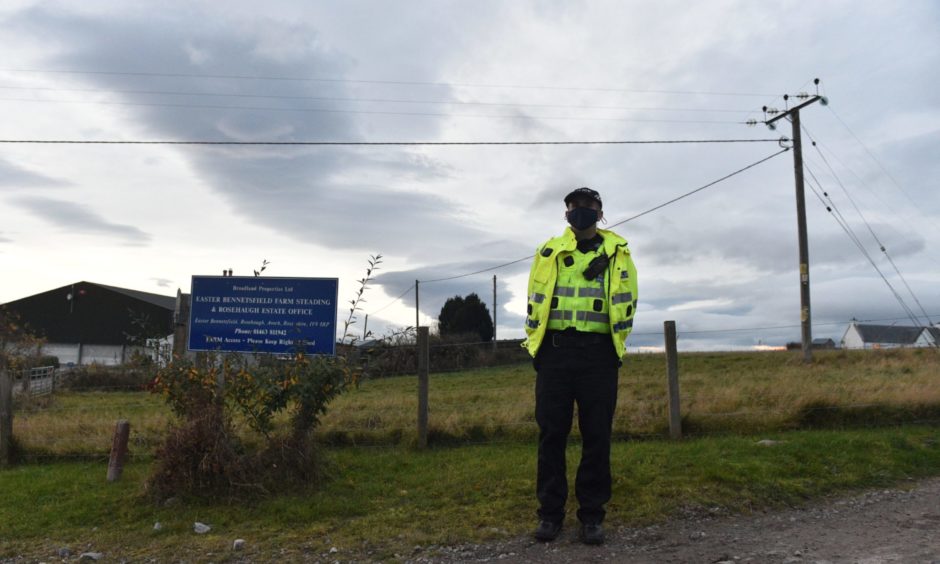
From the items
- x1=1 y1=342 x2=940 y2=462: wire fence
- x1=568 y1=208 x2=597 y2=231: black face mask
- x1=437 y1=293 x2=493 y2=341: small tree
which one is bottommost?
x1=1 y1=342 x2=940 y2=462: wire fence

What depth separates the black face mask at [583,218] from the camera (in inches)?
174

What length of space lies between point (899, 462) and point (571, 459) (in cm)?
312

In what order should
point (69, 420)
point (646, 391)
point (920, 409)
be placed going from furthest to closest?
point (646, 391) → point (69, 420) → point (920, 409)

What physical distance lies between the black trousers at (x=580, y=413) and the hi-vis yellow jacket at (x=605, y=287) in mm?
100

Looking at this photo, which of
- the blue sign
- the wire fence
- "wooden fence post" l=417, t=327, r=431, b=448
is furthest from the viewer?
the wire fence

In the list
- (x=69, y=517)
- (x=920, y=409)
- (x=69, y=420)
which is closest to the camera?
(x=69, y=517)

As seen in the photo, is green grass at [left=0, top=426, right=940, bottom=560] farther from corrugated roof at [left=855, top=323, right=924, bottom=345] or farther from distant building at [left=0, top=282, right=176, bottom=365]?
corrugated roof at [left=855, top=323, right=924, bottom=345]

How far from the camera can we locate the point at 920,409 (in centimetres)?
833

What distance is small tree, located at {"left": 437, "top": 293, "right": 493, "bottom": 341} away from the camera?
1826 inches

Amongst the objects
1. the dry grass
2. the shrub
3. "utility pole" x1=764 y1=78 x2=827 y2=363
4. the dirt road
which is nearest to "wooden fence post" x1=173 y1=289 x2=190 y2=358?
the shrub

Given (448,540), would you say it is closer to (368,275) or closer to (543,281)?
(543,281)

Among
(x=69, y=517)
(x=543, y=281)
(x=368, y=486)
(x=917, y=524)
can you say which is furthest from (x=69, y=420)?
(x=917, y=524)

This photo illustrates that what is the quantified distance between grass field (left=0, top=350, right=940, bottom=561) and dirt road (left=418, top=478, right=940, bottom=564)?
9.1 inches

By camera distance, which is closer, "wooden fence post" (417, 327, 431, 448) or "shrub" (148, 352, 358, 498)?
"shrub" (148, 352, 358, 498)
